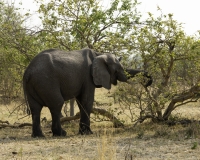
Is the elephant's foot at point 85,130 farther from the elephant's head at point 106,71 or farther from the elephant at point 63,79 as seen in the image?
the elephant's head at point 106,71

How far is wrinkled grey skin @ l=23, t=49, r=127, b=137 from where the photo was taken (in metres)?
11.1

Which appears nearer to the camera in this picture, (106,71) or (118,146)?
(118,146)

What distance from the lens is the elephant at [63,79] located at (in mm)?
11133

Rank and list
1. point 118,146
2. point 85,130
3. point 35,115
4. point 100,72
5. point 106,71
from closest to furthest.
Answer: point 118,146
point 35,115
point 85,130
point 100,72
point 106,71

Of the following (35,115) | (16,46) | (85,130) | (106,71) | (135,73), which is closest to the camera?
(35,115)

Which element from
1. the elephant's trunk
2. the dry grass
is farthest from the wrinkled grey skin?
the dry grass

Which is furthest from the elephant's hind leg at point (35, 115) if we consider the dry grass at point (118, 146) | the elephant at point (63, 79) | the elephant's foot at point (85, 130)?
the elephant's foot at point (85, 130)

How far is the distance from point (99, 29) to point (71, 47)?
1123 millimetres

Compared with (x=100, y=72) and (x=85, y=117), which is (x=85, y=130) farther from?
(x=100, y=72)

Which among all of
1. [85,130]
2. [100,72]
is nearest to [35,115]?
[85,130]

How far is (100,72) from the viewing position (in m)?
12.0

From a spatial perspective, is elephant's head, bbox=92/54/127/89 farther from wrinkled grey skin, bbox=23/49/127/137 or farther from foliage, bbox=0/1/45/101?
foliage, bbox=0/1/45/101

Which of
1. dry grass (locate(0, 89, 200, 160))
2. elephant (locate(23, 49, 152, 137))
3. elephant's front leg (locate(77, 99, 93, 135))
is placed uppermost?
elephant (locate(23, 49, 152, 137))

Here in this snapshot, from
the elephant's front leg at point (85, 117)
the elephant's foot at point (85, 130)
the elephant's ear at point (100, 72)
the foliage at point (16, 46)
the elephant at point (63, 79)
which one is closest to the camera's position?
the elephant at point (63, 79)
